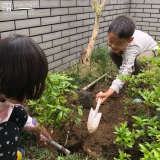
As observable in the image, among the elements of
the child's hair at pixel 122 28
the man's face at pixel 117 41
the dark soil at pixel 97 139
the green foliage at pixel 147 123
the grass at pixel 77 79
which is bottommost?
the dark soil at pixel 97 139

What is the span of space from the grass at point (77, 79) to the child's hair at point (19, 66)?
2.20 ft

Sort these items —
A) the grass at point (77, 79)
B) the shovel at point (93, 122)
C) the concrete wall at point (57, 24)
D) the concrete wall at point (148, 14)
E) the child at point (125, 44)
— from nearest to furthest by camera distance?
the grass at point (77, 79) → the shovel at point (93, 122) → the child at point (125, 44) → the concrete wall at point (57, 24) → the concrete wall at point (148, 14)

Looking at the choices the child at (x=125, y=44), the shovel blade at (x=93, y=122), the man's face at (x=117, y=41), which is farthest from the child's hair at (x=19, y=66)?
the man's face at (x=117, y=41)

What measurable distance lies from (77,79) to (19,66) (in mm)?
1861

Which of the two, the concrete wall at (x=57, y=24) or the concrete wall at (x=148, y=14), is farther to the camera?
the concrete wall at (x=148, y=14)

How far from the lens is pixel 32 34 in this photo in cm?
263

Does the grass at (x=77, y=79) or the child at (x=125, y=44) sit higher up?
the child at (x=125, y=44)

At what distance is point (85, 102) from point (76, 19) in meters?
1.70

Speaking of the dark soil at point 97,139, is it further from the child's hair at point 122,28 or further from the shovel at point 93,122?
the child's hair at point 122,28

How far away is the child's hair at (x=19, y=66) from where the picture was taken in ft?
3.42

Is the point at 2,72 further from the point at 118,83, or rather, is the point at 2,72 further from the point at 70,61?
the point at 70,61

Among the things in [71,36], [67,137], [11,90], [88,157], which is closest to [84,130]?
[67,137]

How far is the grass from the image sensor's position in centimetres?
162

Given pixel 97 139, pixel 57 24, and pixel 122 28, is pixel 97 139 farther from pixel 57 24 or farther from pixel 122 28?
pixel 57 24
